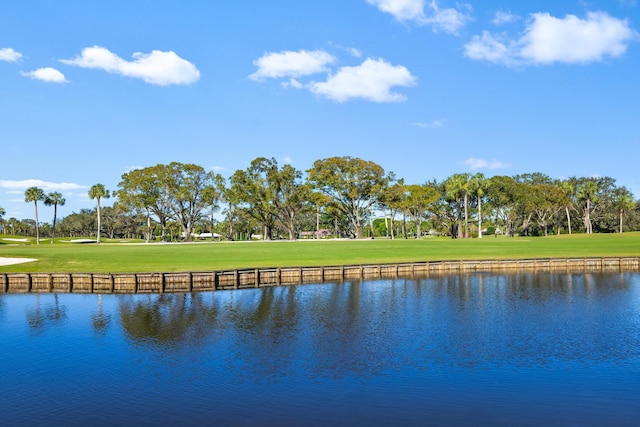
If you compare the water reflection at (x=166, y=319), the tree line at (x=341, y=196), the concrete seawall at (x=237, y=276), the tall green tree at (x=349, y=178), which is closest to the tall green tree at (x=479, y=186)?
the tree line at (x=341, y=196)

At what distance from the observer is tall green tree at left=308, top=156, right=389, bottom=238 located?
115 metres

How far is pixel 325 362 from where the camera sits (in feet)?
67.5

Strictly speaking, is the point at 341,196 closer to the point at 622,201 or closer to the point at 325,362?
the point at 622,201

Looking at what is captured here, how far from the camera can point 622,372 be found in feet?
61.5

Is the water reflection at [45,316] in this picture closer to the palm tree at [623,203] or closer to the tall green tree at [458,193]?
the tall green tree at [458,193]

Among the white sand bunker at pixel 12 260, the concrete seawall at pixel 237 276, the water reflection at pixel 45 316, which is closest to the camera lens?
the water reflection at pixel 45 316

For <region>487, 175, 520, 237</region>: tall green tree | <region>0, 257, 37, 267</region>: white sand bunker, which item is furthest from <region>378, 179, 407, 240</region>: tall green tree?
<region>0, 257, 37, 267</region>: white sand bunker

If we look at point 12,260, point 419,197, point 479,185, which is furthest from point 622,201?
point 12,260

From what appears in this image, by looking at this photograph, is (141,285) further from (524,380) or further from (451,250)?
(451,250)

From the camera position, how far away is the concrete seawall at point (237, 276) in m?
44.7

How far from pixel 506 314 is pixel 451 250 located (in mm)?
43095

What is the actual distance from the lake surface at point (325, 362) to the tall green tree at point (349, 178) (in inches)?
3100

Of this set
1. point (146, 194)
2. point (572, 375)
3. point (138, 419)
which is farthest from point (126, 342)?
point (146, 194)

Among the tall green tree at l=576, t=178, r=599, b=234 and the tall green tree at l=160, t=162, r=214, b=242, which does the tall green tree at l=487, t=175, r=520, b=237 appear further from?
the tall green tree at l=160, t=162, r=214, b=242
